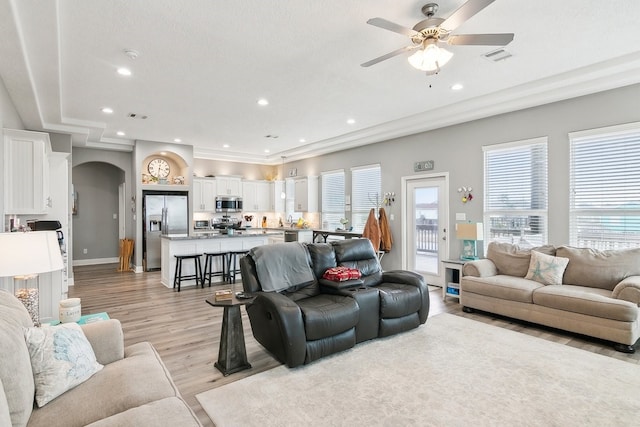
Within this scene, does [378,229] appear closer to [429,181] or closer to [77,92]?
[429,181]

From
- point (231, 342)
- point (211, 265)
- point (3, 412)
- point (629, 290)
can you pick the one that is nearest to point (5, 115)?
point (211, 265)

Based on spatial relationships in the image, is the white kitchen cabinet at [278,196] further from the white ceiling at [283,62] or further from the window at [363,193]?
the white ceiling at [283,62]

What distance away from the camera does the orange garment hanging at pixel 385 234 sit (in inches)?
266

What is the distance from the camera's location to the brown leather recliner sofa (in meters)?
2.97

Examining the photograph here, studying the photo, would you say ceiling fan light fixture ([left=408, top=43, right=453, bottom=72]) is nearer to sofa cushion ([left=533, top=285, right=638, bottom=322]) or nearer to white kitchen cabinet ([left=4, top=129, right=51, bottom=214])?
sofa cushion ([left=533, top=285, right=638, bottom=322])

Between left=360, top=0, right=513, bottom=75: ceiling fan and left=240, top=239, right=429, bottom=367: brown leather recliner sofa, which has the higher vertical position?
left=360, top=0, right=513, bottom=75: ceiling fan

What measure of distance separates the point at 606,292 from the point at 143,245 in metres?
8.47

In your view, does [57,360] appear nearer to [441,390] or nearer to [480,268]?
[441,390]

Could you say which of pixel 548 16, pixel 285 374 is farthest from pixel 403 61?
pixel 285 374

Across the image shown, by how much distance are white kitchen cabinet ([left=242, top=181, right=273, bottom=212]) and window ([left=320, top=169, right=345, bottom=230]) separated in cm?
227

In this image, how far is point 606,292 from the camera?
12.3ft

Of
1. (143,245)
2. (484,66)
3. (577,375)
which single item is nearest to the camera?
(577,375)

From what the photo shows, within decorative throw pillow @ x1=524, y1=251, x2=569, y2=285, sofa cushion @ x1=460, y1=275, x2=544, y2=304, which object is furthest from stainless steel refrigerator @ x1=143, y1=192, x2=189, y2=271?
decorative throw pillow @ x1=524, y1=251, x2=569, y2=285

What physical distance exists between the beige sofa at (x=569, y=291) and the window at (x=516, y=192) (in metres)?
0.40
